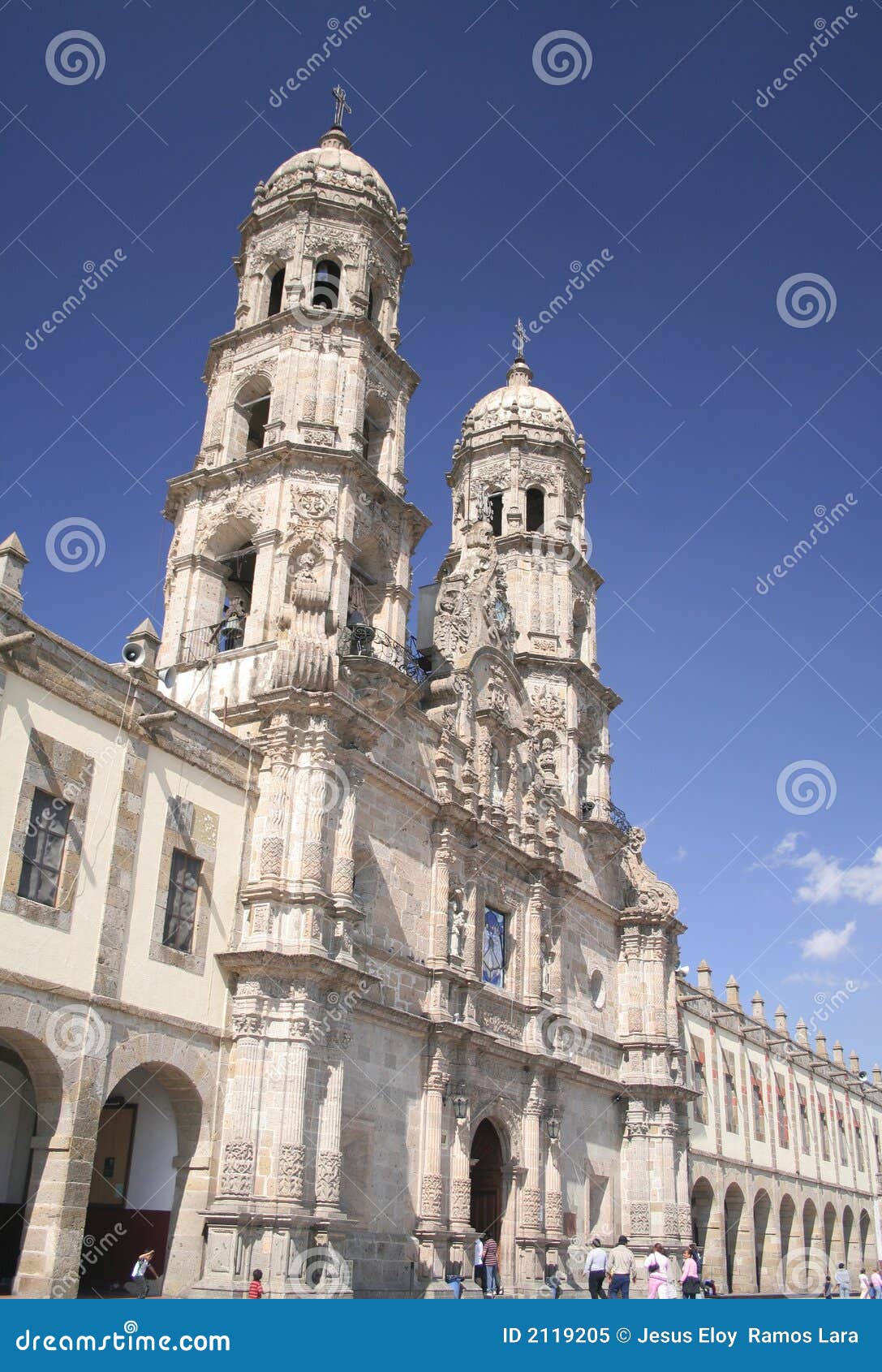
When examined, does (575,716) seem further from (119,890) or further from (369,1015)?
(119,890)

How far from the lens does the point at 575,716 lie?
39281mm

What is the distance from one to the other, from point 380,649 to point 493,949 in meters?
8.01

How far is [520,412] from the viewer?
44281 millimetres

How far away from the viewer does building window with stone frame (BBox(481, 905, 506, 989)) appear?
2930cm

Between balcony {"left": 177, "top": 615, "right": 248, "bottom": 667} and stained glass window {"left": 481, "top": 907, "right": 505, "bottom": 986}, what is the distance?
29.9 feet

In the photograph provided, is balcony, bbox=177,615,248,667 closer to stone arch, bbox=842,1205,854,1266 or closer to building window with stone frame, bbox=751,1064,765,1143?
building window with stone frame, bbox=751,1064,765,1143

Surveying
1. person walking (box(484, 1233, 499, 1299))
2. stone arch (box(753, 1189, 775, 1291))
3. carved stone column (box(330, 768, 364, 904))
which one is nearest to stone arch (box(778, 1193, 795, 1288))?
stone arch (box(753, 1189, 775, 1291))

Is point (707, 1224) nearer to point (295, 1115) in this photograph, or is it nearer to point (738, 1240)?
point (738, 1240)

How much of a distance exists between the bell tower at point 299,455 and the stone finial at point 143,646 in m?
2.53

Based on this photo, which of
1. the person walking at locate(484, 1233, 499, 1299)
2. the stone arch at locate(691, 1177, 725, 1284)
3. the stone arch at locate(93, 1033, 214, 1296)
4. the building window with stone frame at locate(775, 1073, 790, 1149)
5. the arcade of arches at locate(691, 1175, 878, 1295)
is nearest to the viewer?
the stone arch at locate(93, 1033, 214, 1296)

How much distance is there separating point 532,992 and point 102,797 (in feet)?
50.1

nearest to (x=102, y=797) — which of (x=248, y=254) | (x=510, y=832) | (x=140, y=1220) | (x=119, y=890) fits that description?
(x=119, y=890)

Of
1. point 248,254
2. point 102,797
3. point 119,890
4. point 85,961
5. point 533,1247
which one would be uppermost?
point 248,254

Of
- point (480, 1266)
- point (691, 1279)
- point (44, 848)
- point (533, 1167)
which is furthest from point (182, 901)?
point (533, 1167)
